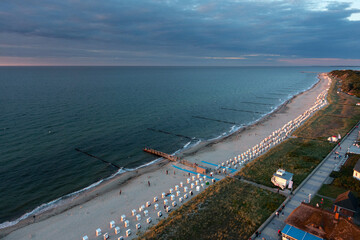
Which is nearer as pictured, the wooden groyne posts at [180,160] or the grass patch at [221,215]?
the grass patch at [221,215]

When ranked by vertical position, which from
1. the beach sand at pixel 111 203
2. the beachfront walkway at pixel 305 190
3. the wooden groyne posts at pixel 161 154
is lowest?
the beach sand at pixel 111 203

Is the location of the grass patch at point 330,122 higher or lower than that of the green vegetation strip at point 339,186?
higher

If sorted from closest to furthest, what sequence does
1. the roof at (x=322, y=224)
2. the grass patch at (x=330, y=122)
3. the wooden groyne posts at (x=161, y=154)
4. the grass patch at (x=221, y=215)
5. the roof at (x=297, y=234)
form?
the roof at (x=322, y=224) → the roof at (x=297, y=234) → the grass patch at (x=221, y=215) → the wooden groyne posts at (x=161, y=154) → the grass patch at (x=330, y=122)

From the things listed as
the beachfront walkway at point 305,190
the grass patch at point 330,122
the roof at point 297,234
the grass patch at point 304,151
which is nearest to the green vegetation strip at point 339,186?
the grass patch at point 304,151

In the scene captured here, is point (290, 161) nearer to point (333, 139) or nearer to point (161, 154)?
point (333, 139)

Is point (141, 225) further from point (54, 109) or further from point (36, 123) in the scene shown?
point (54, 109)

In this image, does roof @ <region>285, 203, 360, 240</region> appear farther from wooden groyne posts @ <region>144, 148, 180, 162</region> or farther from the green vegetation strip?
wooden groyne posts @ <region>144, 148, 180, 162</region>

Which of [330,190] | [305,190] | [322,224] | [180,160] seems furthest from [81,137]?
[330,190]

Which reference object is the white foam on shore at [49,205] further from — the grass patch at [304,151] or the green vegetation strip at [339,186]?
the green vegetation strip at [339,186]
